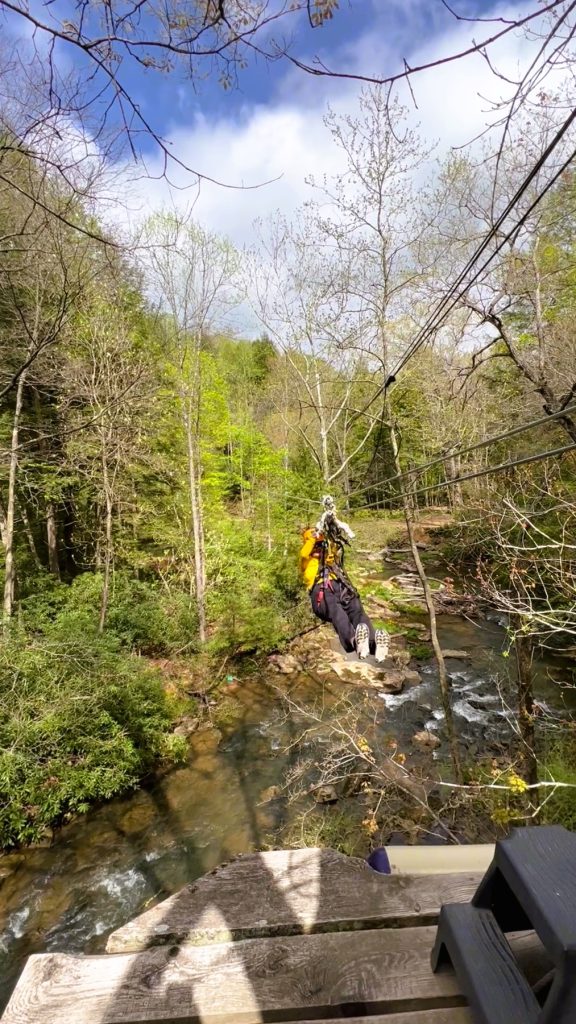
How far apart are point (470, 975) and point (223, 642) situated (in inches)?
392

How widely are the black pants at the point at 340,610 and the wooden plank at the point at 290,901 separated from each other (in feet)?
11.3

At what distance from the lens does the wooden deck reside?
956 mm

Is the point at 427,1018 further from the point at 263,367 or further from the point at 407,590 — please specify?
the point at 263,367

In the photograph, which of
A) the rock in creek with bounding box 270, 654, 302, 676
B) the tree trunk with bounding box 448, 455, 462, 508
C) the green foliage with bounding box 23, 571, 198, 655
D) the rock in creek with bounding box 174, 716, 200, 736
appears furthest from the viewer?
the tree trunk with bounding box 448, 455, 462, 508

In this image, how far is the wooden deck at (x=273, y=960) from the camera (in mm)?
956

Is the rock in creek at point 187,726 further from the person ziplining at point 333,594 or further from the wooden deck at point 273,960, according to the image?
the wooden deck at point 273,960

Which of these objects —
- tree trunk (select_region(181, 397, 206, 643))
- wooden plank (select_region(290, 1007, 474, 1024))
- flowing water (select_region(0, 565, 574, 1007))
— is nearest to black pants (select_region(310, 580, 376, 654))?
flowing water (select_region(0, 565, 574, 1007))

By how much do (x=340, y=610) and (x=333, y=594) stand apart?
0.19 metres

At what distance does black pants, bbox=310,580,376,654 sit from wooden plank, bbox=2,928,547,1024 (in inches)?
149

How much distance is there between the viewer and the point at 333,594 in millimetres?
5051

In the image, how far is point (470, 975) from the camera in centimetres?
76

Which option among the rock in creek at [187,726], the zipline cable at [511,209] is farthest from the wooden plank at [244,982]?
the rock in creek at [187,726]

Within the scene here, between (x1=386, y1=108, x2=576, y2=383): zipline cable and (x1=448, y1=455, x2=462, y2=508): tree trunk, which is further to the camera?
(x1=448, y1=455, x2=462, y2=508): tree trunk

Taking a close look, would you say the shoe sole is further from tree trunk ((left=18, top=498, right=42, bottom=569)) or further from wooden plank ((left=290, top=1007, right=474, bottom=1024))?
tree trunk ((left=18, top=498, right=42, bottom=569))
